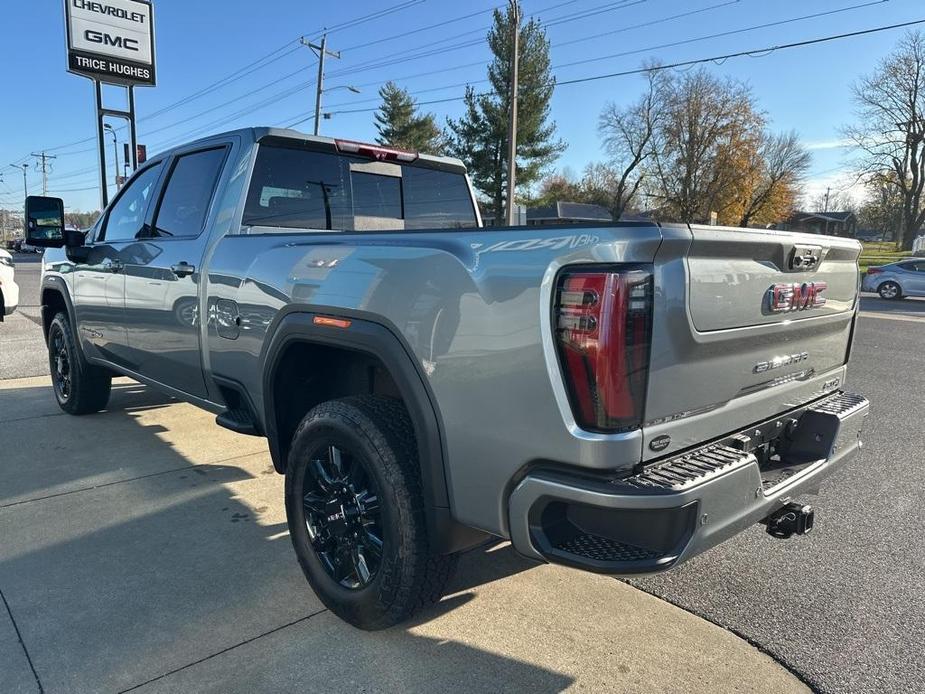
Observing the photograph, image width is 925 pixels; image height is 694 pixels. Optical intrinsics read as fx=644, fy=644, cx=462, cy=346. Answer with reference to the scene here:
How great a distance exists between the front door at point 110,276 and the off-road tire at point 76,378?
0.92 ft

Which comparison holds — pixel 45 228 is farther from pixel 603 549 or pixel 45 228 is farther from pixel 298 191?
pixel 603 549

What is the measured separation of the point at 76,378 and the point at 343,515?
12.8ft

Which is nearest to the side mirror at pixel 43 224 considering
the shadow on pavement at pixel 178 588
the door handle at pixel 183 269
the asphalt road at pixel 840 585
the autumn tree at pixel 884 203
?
the shadow on pavement at pixel 178 588

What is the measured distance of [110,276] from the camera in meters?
4.45

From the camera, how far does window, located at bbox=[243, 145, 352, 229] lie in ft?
11.4

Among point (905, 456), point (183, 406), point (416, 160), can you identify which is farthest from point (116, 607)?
point (905, 456)

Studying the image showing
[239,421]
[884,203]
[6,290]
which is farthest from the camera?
[884,203]

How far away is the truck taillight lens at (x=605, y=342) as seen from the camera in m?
1.75

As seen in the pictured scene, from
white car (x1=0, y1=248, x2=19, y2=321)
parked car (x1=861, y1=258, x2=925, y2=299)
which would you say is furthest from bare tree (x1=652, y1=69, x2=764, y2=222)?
white car (x1=0, y1=248, x2=19, y2=321)

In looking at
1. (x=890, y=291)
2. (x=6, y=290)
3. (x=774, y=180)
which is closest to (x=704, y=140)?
(x=774, y=180)

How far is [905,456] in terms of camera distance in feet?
15.9

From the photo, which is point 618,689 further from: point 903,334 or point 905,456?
point 903,334

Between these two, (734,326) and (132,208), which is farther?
(132,208)

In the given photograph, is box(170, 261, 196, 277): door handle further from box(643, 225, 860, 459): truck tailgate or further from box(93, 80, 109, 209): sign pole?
box(93, 80, 109, 209): sign pole
